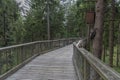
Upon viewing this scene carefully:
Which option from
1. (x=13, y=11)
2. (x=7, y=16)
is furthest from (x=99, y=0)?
(x=13, y=11)

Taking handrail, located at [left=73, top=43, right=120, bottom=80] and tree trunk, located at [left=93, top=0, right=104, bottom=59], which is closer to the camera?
handrail, located at [left=73, top=43, right=120, bottom=80]

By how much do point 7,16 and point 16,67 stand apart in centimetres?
2313

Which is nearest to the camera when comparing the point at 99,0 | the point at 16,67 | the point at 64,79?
the point at 64,79

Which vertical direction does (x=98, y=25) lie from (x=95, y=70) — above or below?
above

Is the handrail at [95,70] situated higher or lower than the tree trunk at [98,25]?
lower

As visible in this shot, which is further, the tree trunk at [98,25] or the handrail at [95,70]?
the tree trunk at [98,25]

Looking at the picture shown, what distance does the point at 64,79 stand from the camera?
9656 mm

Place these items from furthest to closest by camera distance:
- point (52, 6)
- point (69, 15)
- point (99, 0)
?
point (69, 15) < point (52, 6) < point (99, 0)

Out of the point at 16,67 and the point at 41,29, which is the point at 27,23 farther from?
the point at 16,67

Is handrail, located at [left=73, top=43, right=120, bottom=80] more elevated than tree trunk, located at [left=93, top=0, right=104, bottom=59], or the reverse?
tree trunk, located at [left=93, top=0, right=104, bottom=59]

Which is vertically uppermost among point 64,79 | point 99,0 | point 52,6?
point 52,6

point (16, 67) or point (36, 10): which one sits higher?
point (36, 10)

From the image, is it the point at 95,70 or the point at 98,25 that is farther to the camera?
the point at 98,25

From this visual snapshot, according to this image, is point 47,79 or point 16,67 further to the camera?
point 16,67
